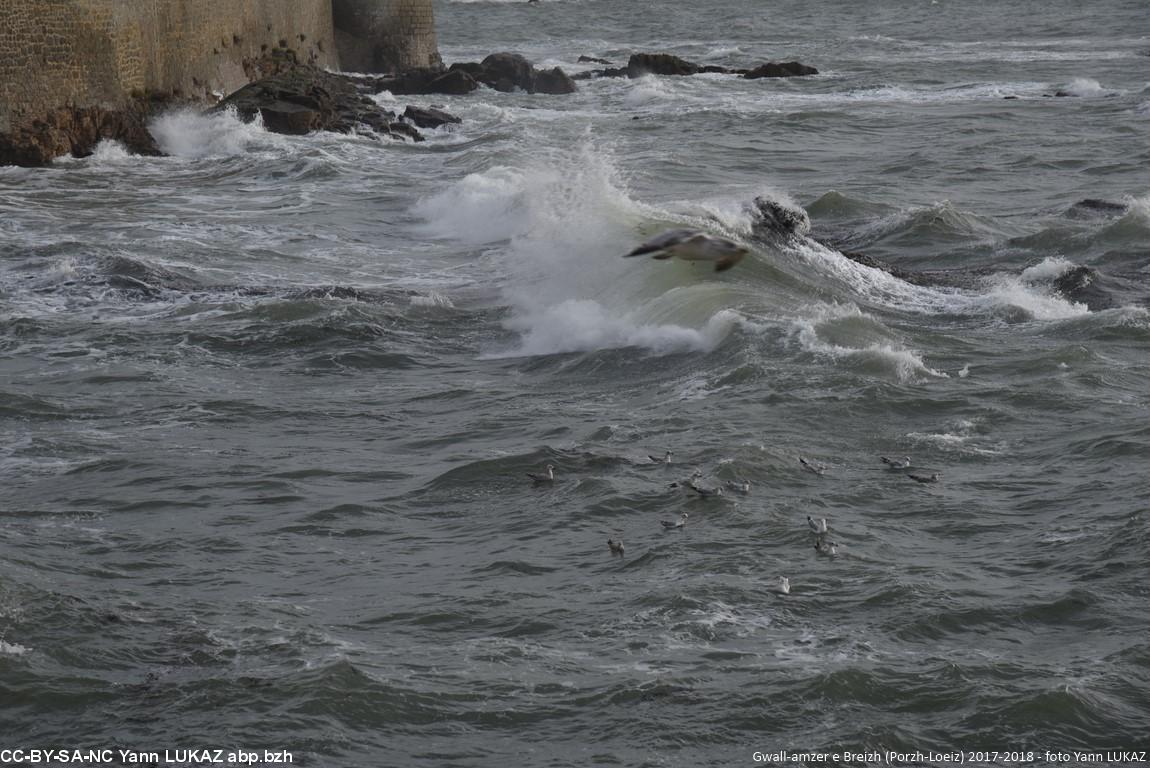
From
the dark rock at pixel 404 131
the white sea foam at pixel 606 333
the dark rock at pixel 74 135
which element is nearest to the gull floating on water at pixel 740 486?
the white sea foam at pixel 606 333

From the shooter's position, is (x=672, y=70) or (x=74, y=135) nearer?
(x=74, y=135)

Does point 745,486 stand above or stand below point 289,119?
below

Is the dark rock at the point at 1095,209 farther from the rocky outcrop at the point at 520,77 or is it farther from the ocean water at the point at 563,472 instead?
the rocky outcrop at the point at 520,77

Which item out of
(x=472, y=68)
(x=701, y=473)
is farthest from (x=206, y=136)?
Answer: (x=701, y=473)

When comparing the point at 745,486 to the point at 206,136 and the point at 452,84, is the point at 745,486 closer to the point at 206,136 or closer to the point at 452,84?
the point at 206,136

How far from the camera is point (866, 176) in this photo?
2355 cm

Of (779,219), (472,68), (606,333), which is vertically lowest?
(606,333)

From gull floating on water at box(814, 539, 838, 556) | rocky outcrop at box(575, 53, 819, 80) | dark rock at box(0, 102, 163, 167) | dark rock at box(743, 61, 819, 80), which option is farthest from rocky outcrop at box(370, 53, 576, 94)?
gull floating on water at box(814, 539, 838, 556)

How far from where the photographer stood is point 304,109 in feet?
91.5

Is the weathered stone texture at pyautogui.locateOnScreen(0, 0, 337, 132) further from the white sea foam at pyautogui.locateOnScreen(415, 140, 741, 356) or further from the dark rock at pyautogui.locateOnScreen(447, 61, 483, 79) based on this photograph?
the dark rock at pyautogui.locateOnScreen(447, 61, 483, 79)

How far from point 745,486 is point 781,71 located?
31.8 metres

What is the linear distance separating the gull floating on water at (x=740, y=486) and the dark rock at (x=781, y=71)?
3117 centimetres

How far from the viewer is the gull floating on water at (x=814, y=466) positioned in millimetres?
10133

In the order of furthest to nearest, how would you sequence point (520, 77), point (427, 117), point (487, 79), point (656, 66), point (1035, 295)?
point (656, 66) → point (487, 79) → point (520, 77) → point (427, 117) → point (1035, 295)
